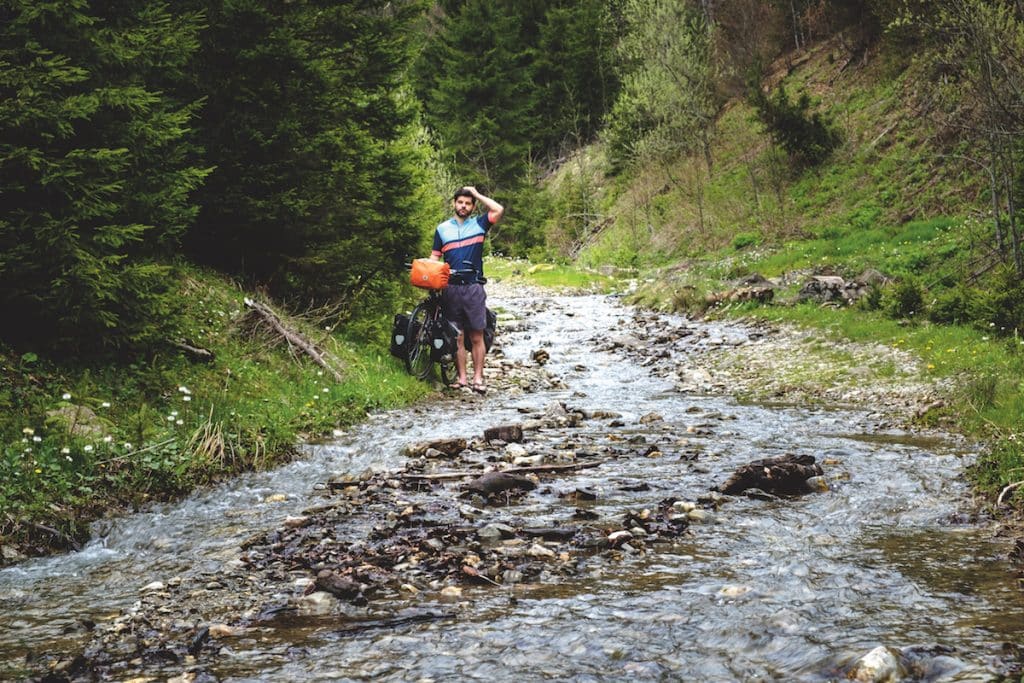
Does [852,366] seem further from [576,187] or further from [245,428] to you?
[576,187]

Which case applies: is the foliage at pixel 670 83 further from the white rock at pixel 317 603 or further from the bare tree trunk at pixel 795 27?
the white rock at pixel 317 603

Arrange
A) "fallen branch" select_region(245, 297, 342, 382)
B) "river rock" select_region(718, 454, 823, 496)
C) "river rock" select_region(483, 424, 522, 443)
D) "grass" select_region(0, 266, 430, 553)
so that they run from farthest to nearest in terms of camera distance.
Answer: "fallen branch" select_region(245, 297, 342, 382)
"river rock" select_region(483, 424, 522, 443)
"river rock" select_region(718, 454, 823, 496)
"grass" select_region(0, 266, 430, 553)

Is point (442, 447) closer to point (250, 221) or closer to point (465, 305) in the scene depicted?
point (465, 305)

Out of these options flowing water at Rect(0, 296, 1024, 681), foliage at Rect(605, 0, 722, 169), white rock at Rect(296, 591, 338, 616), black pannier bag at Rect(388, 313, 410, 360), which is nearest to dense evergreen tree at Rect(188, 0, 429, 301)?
black pannier bag at Rect(388, 313, 410, 360)

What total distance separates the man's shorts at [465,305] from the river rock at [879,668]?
9.43m

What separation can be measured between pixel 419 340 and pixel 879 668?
10.7 m

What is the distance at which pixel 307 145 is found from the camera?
41.5 feet

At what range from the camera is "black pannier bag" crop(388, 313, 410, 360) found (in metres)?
13.1

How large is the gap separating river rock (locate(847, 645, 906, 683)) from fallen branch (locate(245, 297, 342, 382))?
31.1ft

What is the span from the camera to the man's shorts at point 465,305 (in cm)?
1242

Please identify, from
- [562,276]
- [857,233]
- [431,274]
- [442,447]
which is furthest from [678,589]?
[562,276]

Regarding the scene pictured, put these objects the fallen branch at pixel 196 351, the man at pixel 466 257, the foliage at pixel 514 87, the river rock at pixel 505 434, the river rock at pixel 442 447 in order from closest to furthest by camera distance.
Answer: the river rock at pixel 442 447, the river rock at pixel 505 434, the fallen branch at pixel 196 351, the man at pixel 466 257, the foliage at pixel 514 87

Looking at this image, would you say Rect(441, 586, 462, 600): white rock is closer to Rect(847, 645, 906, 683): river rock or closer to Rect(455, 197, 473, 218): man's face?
Rect(847, 645, 906, 683): river rock

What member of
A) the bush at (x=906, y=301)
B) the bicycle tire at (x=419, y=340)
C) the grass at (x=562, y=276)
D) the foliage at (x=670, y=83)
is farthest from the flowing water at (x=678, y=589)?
the foliage at (x=670, y=83)
